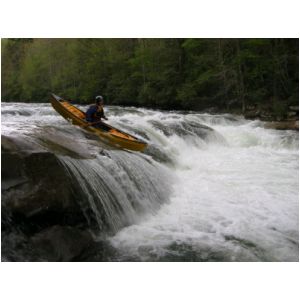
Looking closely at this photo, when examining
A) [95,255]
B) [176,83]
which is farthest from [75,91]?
[95,255]

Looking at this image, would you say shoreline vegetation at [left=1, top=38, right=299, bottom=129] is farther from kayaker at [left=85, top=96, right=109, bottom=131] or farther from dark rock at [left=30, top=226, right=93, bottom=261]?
dark rock at [left=30, top=226, right=93, bottom=261]

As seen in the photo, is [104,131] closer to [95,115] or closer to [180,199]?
[95,115]

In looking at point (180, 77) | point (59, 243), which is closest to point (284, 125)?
point (180, 77)

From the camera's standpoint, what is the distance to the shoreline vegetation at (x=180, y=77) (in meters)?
7.70

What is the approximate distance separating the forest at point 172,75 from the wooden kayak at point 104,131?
1.11 metres

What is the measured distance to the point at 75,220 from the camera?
3.08 metres

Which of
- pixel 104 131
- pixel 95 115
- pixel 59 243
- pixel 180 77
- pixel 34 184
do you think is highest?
pixel 180 77

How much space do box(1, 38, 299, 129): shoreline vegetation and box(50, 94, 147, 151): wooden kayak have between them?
3.78ft

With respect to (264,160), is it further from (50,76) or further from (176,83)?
(176,83)

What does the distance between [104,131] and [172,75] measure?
597cm

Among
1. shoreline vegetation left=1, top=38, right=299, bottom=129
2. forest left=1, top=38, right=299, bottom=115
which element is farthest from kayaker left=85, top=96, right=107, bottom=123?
shoreline vegetation left=1, top=38, right=299, bottom=129

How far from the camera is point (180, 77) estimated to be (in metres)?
11.1

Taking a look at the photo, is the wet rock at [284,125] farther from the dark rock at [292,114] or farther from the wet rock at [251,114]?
the wet rock at [251,114]

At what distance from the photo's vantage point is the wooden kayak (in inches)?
197
